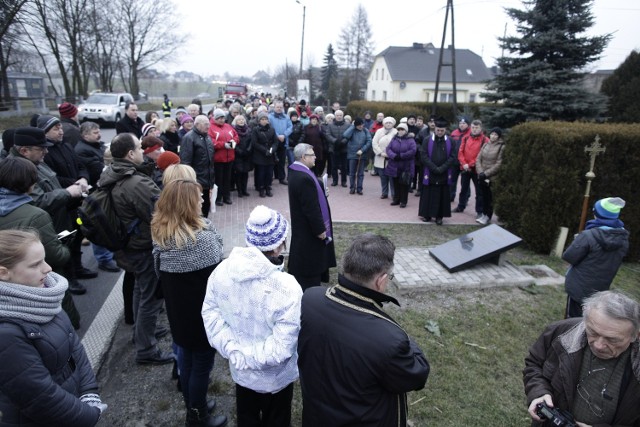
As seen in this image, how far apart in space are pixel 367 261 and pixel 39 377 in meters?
1.57

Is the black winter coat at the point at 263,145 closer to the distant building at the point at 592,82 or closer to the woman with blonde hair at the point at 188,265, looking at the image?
the woman with blonde hair at the point at 188,265

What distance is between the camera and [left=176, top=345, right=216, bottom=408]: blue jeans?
3002 millimetres

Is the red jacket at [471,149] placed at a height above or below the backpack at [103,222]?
above

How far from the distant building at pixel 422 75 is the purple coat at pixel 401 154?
127 feet

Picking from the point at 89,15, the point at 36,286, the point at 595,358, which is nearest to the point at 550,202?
the point at 595,358

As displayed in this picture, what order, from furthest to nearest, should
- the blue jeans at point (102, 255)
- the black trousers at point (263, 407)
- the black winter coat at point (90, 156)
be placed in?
the blue jeans at point (102, 255) < the black winter coat at point (90, 156) < the black trousers at point (263, 407)

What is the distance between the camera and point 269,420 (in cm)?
273

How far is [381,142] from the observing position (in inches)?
392

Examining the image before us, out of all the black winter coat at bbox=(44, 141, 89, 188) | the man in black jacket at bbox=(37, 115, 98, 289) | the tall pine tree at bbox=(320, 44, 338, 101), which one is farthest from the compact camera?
the tall pine tree at bbox=(320, 44, 338, 101)

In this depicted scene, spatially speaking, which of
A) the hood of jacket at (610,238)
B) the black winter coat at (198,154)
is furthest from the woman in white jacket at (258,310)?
the black winter coat at (198,154)

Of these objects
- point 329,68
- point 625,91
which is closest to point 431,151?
point 625,91

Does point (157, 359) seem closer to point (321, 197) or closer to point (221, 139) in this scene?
point (321, 197)

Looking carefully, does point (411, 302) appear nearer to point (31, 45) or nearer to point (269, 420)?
point (269, 420)

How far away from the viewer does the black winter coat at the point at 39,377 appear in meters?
1.82
